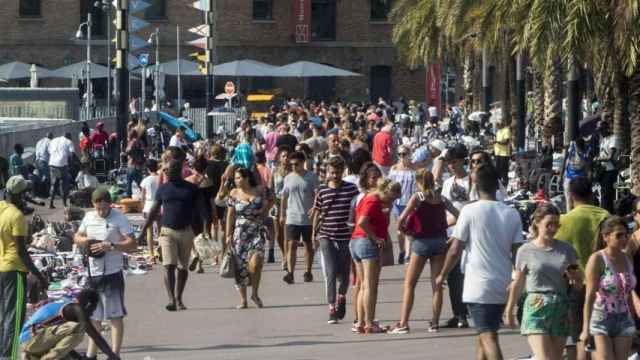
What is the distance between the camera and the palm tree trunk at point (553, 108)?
1353 inches

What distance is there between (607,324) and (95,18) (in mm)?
66855

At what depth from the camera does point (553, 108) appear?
37062 mm

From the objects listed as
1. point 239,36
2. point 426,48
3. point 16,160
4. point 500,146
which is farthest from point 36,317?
point 239,36

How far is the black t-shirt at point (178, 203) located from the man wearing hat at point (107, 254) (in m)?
3.01

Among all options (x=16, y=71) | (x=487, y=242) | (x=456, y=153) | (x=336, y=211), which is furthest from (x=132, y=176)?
(x=16, y=71)

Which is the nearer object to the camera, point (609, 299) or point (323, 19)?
point (609, 299)

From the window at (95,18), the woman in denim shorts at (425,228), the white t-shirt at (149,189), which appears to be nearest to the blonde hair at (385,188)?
the woman in denim shorts at (425,228)

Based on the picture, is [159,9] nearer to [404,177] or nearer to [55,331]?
[404,177]

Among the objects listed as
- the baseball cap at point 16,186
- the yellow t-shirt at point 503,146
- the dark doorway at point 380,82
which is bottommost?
the yellow t-shirt at point 503,146

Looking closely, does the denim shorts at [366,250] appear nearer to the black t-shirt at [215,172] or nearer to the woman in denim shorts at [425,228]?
the woman in denim shorts at [425,228]

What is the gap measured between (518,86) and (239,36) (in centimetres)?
3697

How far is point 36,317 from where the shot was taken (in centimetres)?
1106

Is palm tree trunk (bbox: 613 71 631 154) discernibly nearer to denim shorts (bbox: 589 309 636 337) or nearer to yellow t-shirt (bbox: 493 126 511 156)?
yellow t-shirt (bbox: 493 126 511 156)

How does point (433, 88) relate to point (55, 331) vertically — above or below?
above
